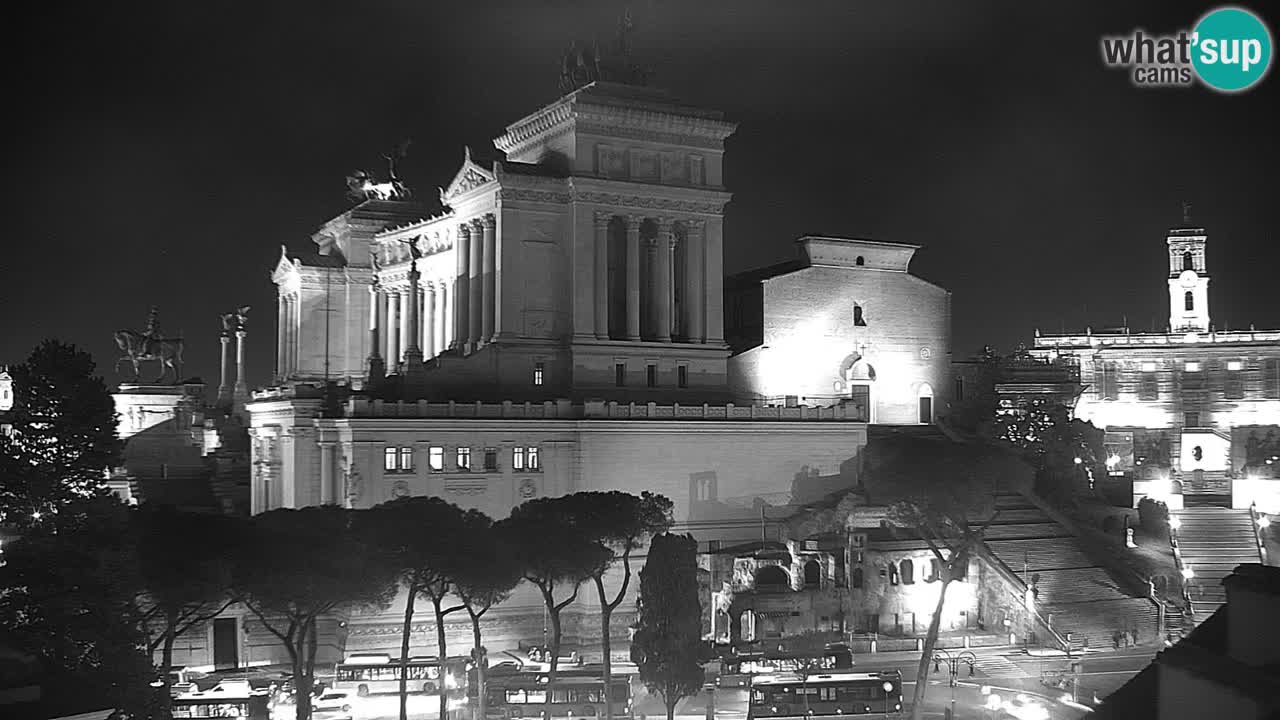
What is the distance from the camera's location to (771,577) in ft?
231

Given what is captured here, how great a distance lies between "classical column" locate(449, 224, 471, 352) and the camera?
8431cm

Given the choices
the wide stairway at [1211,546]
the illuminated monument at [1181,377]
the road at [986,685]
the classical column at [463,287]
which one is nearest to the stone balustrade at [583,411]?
the classical column at [463,287]

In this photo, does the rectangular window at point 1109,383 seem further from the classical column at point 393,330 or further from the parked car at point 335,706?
the parked car at point 335,706

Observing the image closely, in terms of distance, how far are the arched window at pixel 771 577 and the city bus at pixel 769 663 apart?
28.1 ft

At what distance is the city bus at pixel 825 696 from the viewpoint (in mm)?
53219

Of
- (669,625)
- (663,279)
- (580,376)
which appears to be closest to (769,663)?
(669,625)

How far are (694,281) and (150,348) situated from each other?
46.9m

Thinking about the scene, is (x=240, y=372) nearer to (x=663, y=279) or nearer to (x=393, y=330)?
(x=393, y=330)

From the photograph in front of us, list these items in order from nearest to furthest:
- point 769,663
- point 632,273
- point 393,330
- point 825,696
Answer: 1. point 825,696
2. point 769,663
3. point 632,273
4. point 393,330

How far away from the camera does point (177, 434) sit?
Answer: 96188 millimetres

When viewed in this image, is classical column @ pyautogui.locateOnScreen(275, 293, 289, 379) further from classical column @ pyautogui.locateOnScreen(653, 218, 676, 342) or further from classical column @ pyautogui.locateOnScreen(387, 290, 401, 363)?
classical column @ pyautogui.locateOnScreen(653, 218, 676, 342)

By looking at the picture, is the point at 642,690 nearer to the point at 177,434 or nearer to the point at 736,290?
the point at 736,290

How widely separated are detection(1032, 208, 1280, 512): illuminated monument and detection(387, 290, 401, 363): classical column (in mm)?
60616

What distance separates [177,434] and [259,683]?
45247 mm
